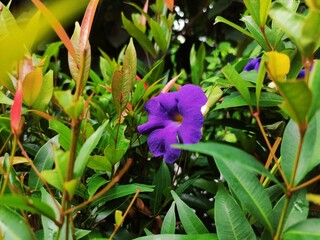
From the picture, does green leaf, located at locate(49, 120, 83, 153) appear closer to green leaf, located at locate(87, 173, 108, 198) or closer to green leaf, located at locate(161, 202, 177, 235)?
green leaf, located at locate(87, 173, 108, 198)

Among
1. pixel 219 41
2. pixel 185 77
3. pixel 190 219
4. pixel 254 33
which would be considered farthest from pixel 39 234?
pixel 219 41

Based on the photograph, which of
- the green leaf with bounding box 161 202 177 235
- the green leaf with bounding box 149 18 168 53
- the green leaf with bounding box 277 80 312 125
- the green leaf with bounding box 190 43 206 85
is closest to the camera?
the green leaf with bounding box 277 80 312 125

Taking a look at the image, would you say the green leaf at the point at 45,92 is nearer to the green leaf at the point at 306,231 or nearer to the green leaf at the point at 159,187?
the green leaf at the point at 159,187

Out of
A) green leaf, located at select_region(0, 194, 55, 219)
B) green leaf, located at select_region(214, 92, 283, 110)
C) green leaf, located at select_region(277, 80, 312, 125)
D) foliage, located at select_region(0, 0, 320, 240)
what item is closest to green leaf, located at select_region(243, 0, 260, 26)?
foliage, located at select_region(0, 0, 320, 240)

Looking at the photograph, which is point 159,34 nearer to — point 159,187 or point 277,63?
point 159,187

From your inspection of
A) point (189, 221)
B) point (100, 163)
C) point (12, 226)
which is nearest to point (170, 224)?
point (189, 221)

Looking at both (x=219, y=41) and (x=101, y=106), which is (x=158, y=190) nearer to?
(x=101, y=106)
